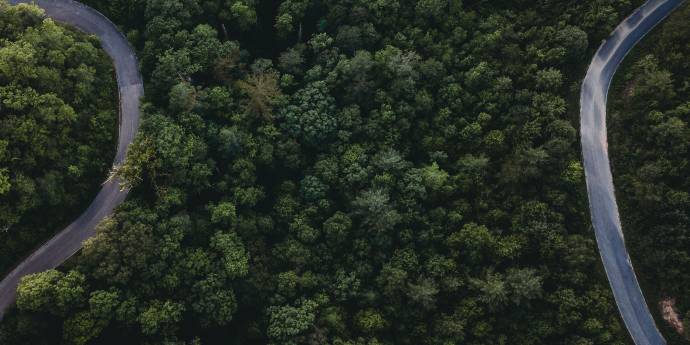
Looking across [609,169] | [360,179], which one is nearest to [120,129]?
Result: [360,179]

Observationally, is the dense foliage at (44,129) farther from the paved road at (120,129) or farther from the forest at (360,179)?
the paved road at (120,129)

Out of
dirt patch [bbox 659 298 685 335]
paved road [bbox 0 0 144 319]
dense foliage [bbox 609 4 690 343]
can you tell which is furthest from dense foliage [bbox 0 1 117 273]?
dirt patch [bbox 659 298 685 335]

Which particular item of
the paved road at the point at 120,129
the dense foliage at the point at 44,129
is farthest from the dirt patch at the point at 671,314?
the dense foliage at the point at 44,129

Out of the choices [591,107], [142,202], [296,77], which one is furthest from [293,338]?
[591,107]

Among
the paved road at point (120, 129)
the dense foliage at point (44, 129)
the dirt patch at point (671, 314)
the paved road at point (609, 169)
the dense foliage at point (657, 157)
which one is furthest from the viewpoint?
the paved road at point (609, 169)

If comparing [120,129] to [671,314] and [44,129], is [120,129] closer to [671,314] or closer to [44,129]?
[44,129]

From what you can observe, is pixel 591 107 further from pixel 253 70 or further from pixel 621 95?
pixel 253 70

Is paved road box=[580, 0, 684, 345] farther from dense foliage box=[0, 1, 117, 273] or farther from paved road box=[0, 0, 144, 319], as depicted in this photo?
dense foliage box=[0, 1, 117, 273]
